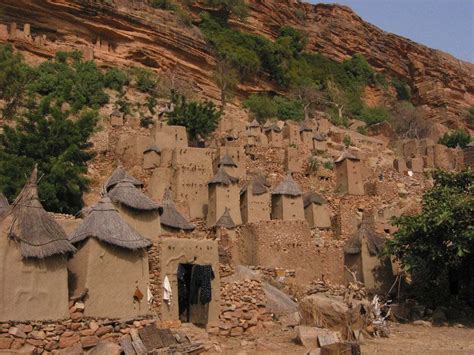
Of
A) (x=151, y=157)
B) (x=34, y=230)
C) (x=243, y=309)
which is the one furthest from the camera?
(x=151, y=157)

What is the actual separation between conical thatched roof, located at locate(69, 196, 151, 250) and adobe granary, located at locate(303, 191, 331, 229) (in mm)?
13227

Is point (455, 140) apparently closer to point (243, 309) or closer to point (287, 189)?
point (287, 189)

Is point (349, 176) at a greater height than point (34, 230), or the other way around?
point (349, 176)

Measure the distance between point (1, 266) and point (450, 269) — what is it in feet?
44.7

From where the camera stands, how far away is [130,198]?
15852 millimetres

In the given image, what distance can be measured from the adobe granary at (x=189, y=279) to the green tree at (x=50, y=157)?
908cm

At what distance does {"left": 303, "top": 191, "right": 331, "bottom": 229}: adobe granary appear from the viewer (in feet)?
82.9

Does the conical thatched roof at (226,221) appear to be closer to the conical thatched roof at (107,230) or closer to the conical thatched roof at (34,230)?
the conical thatched roof at (107,230)

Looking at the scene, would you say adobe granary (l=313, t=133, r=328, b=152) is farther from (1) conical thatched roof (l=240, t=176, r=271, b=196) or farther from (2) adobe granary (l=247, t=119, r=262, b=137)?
(1) conical thatched roof (l=240, t=176, r=271, b=196)

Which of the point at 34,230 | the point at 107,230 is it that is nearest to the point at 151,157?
the point at 107,230

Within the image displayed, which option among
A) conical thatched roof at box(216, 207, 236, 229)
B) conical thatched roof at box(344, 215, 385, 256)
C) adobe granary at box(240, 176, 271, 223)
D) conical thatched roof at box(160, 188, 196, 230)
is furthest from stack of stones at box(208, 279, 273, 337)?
adobe granary at box(240, 176, 271, 223)

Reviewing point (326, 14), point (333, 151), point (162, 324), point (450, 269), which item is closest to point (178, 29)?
point (333, 151)

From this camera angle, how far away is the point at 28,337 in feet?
35.5

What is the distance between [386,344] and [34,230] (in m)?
7.44
